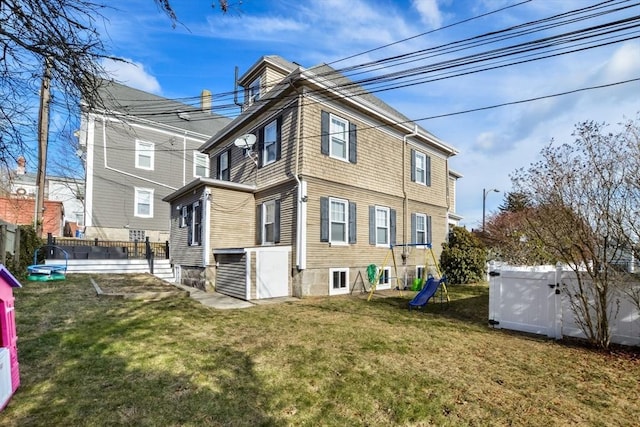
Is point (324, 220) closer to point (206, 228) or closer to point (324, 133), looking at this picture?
point (324, 133)

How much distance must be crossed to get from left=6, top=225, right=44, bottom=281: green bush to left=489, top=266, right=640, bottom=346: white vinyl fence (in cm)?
1272

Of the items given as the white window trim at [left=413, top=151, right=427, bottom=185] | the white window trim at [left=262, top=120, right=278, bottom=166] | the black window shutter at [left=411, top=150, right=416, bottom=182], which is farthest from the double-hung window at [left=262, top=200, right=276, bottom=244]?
the white window trim at [left=413, top=151, right=427, bottom=185]

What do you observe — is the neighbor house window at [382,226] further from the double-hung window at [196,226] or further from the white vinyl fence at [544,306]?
→ the double-hung window at [196,226]

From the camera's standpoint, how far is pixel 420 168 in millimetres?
15328

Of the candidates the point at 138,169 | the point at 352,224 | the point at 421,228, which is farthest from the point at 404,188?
the point at 138,169

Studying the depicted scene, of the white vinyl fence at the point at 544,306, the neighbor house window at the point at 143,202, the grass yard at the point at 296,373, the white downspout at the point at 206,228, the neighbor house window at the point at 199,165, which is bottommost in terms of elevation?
the grass yard at the point at 296,373

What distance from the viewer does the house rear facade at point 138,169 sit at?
1945cm

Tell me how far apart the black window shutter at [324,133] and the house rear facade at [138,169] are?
9595 mm

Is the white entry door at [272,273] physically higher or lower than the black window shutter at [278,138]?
lower

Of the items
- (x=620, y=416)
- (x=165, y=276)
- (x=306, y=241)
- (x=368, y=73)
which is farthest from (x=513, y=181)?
(x=165, y=276)

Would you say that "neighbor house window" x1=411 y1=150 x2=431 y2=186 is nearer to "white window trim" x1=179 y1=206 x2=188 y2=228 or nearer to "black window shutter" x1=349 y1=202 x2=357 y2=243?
"black window shutter" x1=349 y1=202 x2=357 y2=243

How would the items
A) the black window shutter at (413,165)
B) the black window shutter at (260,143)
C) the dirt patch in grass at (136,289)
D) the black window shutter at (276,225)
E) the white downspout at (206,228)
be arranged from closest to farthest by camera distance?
the dirt patch in grass at (136,289)
the black window shutter at (276,225)
the white downspout at (206,228)
the black window shutter at (260,143)
the black window shutter at (413,165)

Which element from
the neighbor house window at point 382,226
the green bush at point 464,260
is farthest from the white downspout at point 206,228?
the green bush at point 464,260

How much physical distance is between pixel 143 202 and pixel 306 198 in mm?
14427
